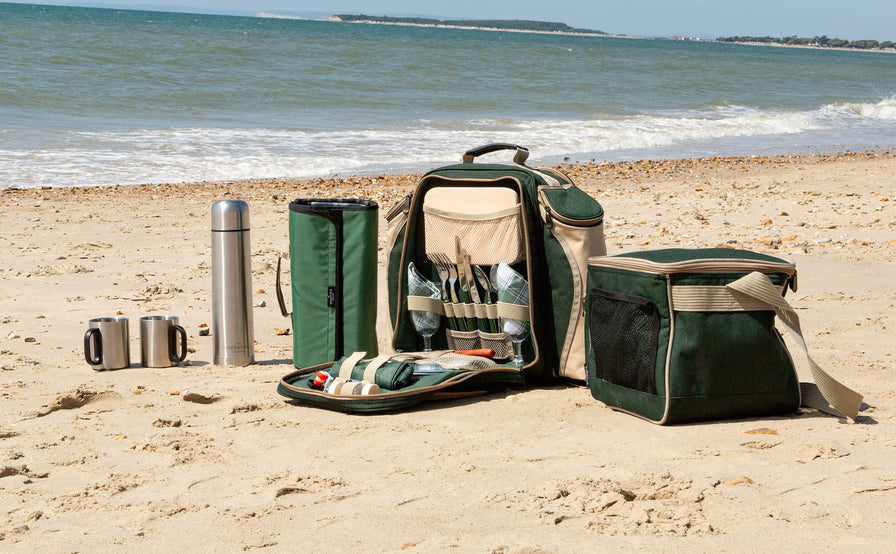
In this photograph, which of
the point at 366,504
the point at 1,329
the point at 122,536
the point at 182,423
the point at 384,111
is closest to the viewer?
the point at 122,536

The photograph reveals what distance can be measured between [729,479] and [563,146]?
558 inches

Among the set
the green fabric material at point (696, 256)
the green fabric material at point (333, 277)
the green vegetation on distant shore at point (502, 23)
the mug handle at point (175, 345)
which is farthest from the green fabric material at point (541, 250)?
the green vegetation on distant shore at point (502, 23)

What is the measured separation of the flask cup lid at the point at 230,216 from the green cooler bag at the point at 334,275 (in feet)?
0.95

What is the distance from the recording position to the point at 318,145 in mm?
15617

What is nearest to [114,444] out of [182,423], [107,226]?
[182,423]

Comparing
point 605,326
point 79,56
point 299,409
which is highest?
point 79,56

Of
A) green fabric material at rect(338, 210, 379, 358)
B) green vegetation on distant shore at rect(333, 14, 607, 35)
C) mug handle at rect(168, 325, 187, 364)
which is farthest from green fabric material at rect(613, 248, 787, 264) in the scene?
green vegetation on distant shore at rect(333, 14, 607, 35)

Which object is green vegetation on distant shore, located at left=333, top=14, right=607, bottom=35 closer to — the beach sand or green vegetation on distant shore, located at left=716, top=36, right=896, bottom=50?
green vegetation on distant shore, located at left=716, top=36, right=896, bottom=50

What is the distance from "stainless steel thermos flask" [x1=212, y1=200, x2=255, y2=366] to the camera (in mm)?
4562

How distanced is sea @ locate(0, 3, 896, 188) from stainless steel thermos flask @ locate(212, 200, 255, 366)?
7.82 m

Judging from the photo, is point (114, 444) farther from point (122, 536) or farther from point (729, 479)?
point (729, 479)

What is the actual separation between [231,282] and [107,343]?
2.13 ft

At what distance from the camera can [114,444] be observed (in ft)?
11.3

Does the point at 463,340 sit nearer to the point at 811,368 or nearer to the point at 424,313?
the point at 424,313
